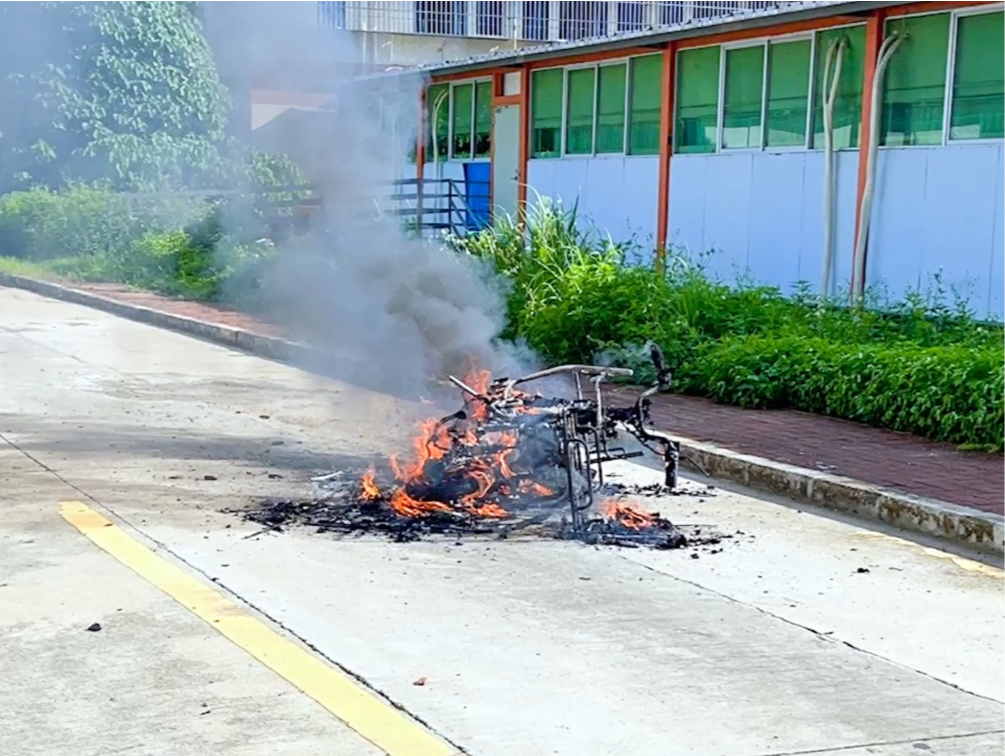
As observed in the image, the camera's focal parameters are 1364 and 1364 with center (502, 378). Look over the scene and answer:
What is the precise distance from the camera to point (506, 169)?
64.1 feet

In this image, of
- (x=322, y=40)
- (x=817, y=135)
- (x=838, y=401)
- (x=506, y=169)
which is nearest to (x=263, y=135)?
(x=322, y=40)

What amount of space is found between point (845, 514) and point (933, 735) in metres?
3.45

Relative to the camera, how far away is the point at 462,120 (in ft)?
67.4

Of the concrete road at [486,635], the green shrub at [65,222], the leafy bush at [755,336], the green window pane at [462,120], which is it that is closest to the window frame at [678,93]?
the leafy bush at [755,336]

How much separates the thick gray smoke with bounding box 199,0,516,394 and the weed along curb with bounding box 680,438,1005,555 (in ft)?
5.18

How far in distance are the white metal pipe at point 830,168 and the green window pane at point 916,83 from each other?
57cm

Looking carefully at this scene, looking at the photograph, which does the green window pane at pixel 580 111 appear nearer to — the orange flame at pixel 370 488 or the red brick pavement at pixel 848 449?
the red brick pavement at pixel 848 449

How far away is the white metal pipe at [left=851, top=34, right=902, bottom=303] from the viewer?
13.0 m

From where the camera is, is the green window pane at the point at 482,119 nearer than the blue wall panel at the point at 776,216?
No

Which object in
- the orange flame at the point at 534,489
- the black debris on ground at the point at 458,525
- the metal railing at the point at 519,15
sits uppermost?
the metal railing at the point at 519,15

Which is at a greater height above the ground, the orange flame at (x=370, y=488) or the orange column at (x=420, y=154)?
the orange column at (x=420, y=154)

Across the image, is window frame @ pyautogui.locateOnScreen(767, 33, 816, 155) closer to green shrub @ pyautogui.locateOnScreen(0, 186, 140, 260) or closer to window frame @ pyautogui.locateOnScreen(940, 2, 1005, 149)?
window frame @ pyautogui.locateOnScreen(940, 2, 1005, 149)

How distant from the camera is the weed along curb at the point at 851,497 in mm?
6859

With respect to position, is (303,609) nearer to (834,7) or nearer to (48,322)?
(834,7)
